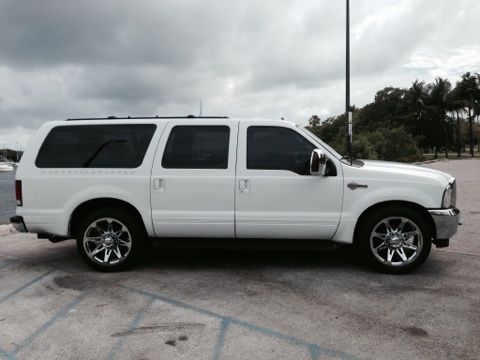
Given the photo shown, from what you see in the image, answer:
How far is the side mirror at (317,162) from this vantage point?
4863mm

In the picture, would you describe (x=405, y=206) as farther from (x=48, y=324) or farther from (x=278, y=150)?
(x=48, y=324)

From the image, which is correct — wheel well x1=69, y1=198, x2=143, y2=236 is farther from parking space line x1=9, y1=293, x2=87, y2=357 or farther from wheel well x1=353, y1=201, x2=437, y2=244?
wheel well x1=353, y1=201, x2=437, y2=244

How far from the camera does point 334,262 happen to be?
5785mm

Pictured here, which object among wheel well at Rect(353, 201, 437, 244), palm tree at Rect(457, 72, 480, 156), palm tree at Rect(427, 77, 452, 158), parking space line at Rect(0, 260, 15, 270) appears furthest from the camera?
palm tree at Rect(427, 77, 452, 158)

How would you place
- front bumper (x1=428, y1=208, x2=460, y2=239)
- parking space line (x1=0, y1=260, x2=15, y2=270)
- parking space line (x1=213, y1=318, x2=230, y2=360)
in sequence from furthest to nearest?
parking space line (x1=0, y1=260, x2=15, y2=270), front bumper (x1=428, y1=208, x2=460, y2=239), parking space line (x1=213, y1=318, x2=230, y2=360)

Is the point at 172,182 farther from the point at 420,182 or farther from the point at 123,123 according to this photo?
the point at 420,182

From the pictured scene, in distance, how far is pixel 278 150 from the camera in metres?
5.26

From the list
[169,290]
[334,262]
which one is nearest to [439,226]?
[334,262]

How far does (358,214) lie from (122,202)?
2783 millimetres

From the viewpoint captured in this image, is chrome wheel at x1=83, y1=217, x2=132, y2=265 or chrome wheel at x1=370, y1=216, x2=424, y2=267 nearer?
chrome wheel at x1=370, y1=216, x2=424, y2=267

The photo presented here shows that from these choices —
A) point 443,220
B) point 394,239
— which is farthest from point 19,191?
point 443,220

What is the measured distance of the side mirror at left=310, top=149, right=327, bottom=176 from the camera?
4.86 metres

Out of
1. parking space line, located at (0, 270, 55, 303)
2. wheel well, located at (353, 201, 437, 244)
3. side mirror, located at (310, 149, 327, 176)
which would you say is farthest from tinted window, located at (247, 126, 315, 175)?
parking space line, located at (0, 270, 55, 303)

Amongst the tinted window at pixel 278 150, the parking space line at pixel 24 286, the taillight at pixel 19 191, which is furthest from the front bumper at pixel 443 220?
the taillight at pixel 19 191
